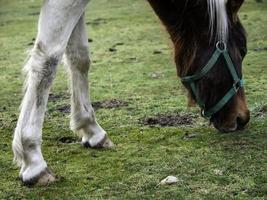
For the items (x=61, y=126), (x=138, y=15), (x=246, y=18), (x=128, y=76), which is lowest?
(x=138, y=15)

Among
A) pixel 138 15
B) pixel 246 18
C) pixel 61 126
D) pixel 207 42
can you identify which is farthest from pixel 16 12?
pixel 207 42

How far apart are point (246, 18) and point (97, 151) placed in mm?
10704

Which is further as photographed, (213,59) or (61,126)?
(61,126)

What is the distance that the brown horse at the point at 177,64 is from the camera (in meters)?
4.19

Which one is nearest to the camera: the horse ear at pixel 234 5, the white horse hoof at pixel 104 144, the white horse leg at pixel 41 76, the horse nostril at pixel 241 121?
the white horse leg at pixel 41 76

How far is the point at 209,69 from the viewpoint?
4605mm

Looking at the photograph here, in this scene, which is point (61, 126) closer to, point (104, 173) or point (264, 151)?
point (104, 173)

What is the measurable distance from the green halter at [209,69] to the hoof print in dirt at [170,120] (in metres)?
0.88

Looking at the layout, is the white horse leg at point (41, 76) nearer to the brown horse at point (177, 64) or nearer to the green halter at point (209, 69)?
the brown horse at point (177, 64)

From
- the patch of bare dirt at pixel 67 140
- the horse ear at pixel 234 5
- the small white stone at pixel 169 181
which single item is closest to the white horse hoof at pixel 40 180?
the small white stone at pixel 169 181

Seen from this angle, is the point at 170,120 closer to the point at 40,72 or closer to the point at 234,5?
the point at 234,5

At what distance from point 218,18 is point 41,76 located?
140cm

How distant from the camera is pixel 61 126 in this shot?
584 centimetres

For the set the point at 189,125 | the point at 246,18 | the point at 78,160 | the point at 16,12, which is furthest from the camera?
the point at 16,12
